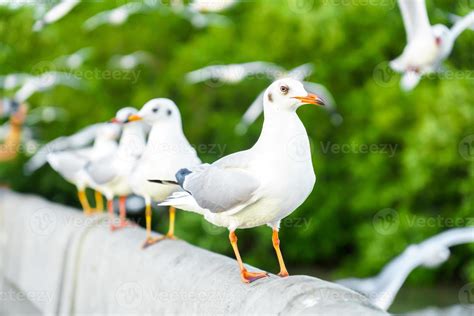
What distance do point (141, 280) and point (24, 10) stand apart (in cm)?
1000

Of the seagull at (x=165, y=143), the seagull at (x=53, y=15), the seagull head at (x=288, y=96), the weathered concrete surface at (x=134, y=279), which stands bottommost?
the weathered concrete surface at (x=134, y=279)

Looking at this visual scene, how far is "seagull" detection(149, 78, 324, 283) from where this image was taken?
7.38ft

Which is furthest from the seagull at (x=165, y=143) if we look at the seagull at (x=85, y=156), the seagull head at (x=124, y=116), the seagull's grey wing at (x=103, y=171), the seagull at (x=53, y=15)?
the seagull at (x=53, y=15)

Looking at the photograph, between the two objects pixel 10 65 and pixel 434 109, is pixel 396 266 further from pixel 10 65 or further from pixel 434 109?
pixel 10 65

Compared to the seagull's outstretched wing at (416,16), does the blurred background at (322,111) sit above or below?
below

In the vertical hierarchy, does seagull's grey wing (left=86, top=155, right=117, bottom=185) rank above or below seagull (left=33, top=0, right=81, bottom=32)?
below

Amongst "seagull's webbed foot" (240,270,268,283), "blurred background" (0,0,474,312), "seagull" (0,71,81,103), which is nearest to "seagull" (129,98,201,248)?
"seagull's webbed foot" (240,270,268,283)

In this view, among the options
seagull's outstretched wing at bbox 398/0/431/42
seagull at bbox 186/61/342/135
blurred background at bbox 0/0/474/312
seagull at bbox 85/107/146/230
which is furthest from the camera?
blurred background at bbox 0/0/474/312

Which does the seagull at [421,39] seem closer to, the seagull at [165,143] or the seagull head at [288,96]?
the seagull at [165,143]

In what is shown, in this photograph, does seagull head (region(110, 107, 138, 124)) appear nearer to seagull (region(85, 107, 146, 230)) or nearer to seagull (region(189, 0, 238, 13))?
seagull (region(85, 107, 146, 230))

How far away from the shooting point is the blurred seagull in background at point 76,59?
47.1 feet

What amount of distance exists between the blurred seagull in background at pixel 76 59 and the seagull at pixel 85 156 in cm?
892

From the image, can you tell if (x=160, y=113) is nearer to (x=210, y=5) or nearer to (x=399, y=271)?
(x=399, y=271)

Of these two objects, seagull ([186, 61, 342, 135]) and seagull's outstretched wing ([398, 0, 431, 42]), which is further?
seagull ([186, 61, 342, 135])
